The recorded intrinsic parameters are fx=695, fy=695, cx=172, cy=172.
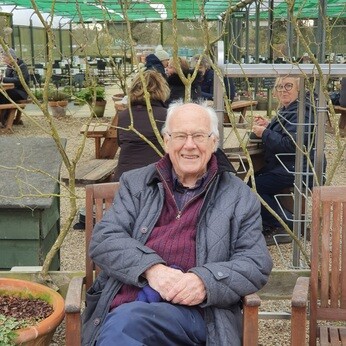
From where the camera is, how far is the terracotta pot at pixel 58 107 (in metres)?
13.9

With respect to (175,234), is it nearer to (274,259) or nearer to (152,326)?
(152,326)

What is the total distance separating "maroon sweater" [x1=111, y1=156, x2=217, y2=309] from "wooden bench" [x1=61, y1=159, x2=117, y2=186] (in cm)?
368

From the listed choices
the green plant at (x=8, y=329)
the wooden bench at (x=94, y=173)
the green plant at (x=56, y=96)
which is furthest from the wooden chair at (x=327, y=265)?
the green plant at (x=56, y=96)

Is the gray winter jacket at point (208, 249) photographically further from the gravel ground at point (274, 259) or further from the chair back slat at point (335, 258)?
the gravel ground at point (274, 259)

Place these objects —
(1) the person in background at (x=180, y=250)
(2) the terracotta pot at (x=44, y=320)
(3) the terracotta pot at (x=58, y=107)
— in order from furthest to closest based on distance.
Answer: (3) the terracotta pot at (x=58, y=107) < (2) the terracotta pot at (x=44, y=320) < (1) the person in background at (x=180, y=250)

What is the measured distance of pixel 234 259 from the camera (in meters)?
2.68

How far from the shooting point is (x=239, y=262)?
8.67 feet

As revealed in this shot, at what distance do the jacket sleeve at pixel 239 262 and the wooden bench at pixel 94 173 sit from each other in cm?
382

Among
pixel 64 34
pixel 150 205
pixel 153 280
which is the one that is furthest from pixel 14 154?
pixel 64 34

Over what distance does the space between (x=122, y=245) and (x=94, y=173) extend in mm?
4127

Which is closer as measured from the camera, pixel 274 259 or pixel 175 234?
pixel 175 234

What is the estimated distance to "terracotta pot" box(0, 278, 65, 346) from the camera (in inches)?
110

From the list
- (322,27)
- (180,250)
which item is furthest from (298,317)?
(322,27)

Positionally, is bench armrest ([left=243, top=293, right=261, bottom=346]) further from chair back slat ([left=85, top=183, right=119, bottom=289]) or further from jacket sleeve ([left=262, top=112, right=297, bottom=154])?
jacket sleeve ([left=262, top=112, right=297, bottom=154])
